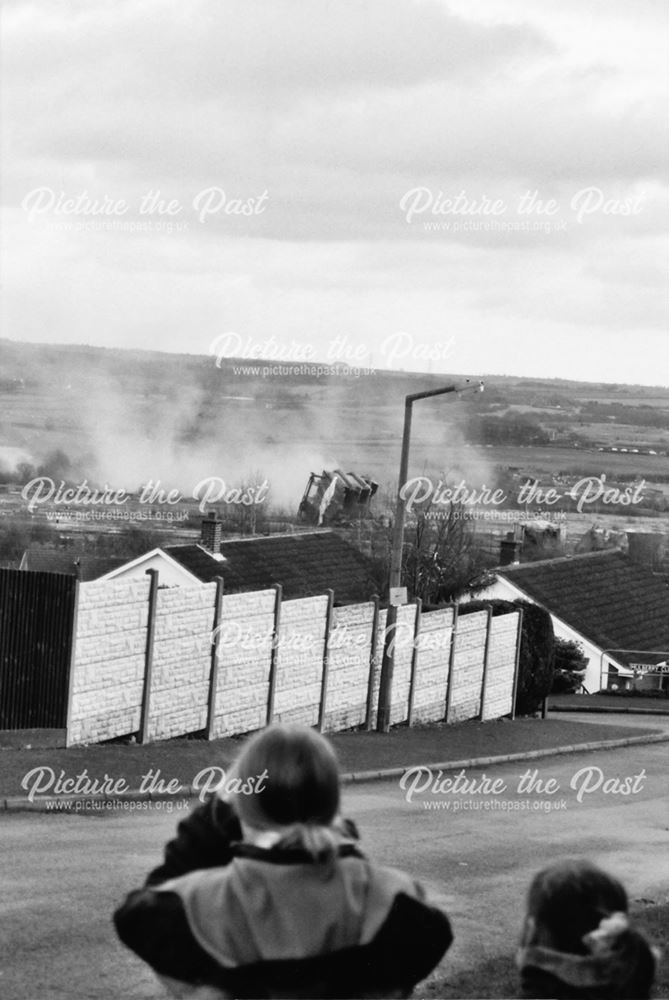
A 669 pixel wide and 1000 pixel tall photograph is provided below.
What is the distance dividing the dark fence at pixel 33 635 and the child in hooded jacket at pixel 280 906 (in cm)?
1451

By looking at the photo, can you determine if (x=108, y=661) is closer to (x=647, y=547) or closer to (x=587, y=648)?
(x=587, y=648)

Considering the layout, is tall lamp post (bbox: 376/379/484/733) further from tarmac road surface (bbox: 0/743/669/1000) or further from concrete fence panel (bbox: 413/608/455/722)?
tarmac road surface (bbox: 0/743/669/1000)

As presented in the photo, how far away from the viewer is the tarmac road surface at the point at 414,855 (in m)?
8.51

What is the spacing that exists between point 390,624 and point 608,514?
94.5 meters

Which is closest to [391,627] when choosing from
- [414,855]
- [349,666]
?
[349,666]

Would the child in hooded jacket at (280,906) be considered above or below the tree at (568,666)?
above

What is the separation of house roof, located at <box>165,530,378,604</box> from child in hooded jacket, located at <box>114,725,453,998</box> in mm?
39466

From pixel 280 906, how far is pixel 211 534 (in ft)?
139

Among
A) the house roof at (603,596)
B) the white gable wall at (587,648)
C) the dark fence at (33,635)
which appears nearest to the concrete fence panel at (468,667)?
the dark fence at (33,635)

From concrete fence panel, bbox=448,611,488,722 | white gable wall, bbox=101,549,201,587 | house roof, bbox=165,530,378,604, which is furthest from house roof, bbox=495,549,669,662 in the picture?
concrete fence panel, bbox=448,611,488,722

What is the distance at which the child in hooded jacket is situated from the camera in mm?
3553

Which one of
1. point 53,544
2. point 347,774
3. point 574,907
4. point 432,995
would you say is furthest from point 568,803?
point 53,544

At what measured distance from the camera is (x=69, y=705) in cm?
1797

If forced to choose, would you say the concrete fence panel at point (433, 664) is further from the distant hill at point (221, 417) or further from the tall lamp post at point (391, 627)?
the distant hill at point (221, 417)
